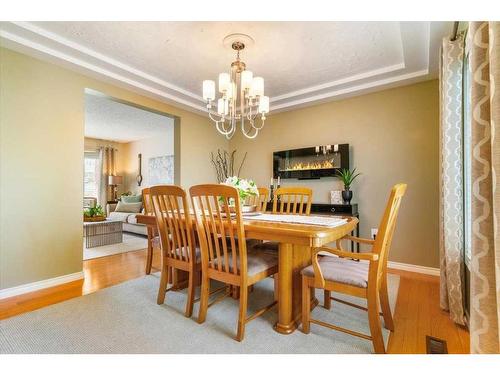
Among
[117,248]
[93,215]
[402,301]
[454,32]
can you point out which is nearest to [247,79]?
[454,32]

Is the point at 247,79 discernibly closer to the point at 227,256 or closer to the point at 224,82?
the point at 224,82

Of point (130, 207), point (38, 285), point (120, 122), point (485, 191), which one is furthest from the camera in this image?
point (130, 207)

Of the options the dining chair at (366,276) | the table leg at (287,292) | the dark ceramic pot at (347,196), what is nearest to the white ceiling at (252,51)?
the dark ceramic pot at (347,196)

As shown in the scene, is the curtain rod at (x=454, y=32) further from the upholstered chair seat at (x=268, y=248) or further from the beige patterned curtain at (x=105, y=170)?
the beige patterned curtain at (x=105, y=170)

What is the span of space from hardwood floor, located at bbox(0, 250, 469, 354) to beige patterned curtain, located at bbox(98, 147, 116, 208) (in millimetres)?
4194

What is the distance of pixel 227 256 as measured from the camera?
5.53 feet

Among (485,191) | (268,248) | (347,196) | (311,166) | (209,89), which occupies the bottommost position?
(268,248)

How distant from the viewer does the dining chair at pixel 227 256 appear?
155 cm

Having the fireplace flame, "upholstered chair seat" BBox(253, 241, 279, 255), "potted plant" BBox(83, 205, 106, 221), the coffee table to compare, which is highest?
the fireplace flame

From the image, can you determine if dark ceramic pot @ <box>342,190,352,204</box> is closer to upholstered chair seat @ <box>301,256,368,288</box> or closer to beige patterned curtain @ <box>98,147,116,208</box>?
upholstered chair seat @ <box>301,256,368,288</box>

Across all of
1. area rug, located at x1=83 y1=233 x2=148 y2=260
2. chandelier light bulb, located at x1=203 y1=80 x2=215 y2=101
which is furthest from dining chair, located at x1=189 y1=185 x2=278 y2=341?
area rug, located at x1=83 y1=233 x2=148 y2=260

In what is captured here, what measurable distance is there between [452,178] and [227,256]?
182cm

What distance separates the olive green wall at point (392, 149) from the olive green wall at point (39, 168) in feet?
9.76

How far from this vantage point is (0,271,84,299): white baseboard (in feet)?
7.56
